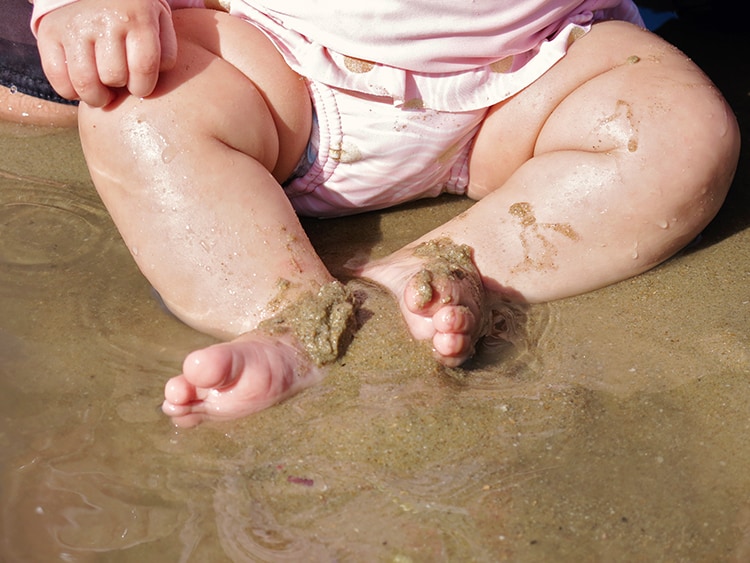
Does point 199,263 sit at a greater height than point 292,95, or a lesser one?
lesser

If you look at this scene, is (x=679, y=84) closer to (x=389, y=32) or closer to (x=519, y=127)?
(x=519, y=127)

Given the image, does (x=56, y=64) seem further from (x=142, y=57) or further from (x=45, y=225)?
(x=45, y=225)

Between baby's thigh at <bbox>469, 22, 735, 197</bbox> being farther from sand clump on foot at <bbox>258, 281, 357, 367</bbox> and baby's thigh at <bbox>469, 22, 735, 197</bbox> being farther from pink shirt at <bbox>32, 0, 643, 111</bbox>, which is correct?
sand clump on foot at <bbox>258, 281, 357, 367</bbox>

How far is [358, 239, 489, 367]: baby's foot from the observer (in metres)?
1.41

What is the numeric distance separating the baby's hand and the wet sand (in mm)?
378

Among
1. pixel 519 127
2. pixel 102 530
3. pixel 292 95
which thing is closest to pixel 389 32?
A: pixel 292 95

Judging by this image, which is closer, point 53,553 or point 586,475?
point 53,553

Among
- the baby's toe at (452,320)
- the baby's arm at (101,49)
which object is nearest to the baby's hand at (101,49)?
the baby's arm at (101,49)

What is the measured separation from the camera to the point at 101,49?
1.47 meters

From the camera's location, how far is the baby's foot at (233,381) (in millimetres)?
1288

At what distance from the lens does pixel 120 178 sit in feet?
4.97

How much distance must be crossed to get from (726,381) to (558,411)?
0.29 metres

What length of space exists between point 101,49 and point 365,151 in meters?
0.53

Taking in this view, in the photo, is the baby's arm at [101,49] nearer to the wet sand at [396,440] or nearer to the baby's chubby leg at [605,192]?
the wet sand at [396,440]
